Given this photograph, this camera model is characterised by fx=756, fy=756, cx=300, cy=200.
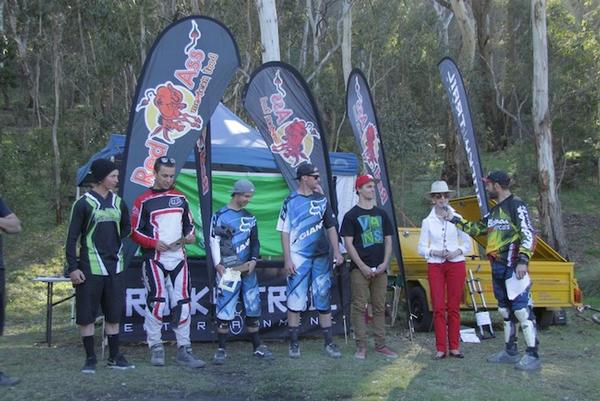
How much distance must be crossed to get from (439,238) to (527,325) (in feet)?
4.04

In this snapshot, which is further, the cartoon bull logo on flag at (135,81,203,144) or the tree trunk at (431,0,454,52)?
the tree trunk at (431,0,454,52)

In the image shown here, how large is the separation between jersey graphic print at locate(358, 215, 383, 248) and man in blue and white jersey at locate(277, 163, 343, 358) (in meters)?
0.30

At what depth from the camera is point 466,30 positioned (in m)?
26.8

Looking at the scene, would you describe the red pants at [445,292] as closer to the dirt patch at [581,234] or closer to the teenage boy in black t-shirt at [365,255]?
the teenage boy in black t-shirt at [365,255]

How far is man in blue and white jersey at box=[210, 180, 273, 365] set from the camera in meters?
7.52

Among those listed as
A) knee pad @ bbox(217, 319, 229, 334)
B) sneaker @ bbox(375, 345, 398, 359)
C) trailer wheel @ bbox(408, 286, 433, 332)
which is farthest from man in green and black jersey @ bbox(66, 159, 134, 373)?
trailer wheel @ bbox(408, 286, 433, 332)

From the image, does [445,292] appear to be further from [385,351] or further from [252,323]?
[252,323]

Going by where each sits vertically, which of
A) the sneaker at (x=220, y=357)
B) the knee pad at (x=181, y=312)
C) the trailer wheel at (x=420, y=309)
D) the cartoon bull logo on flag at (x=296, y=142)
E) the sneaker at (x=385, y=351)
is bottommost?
the sneaker at (x=385, y=351)

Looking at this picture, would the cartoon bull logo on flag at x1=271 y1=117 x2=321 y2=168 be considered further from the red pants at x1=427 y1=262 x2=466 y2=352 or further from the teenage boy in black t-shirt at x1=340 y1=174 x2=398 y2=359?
the red pants at x1=427 y1=262 x2=466 y2=352

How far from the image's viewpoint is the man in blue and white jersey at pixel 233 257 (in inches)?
296

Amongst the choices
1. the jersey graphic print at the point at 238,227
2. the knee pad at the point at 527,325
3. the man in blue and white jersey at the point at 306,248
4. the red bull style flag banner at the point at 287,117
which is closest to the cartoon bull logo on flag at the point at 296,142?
the red bull style flag banner at the point at 287,117

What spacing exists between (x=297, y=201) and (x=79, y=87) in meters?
23.4

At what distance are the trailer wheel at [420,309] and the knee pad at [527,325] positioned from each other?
7.96ft

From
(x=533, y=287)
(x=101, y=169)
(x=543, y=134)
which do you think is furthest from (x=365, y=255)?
(x=543, y=134)
